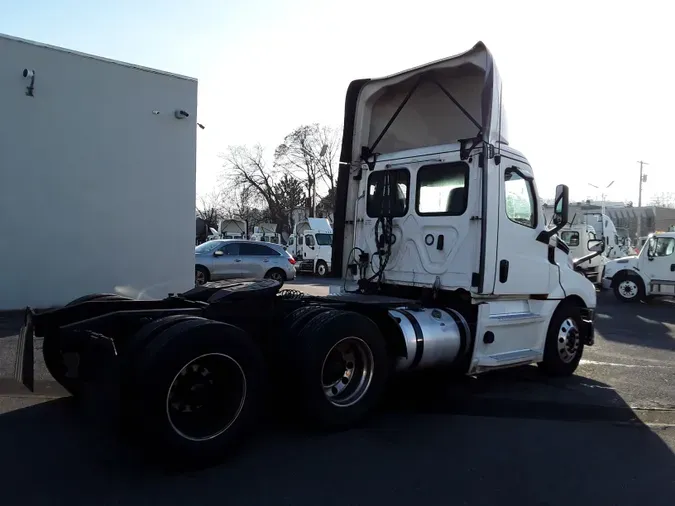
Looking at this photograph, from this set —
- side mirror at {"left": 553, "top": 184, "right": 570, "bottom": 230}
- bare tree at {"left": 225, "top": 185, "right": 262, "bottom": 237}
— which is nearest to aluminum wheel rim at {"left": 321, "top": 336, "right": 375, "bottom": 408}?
side mirror at {"left": 553, "top": 184, "right": 570, "bottom": 230}

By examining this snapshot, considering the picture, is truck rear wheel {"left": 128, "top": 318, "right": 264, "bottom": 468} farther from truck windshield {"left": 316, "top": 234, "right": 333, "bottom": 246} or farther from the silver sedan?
truck windshield {"left": 316, "top": 234, "right": 333, "bottom": 246}

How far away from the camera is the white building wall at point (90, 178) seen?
37.1 feet

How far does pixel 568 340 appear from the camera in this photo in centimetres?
705

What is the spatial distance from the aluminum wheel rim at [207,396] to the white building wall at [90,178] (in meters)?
8.96

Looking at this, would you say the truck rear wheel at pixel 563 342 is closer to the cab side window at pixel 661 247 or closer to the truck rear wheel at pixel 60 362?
the truck rear wheel at pixel 60 362

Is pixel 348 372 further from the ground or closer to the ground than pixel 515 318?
closer to the ground

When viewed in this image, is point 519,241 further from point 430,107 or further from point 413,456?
point 413,456

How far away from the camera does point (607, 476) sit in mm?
4160

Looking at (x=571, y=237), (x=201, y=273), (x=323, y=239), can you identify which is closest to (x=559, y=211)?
(x=201, y=273)

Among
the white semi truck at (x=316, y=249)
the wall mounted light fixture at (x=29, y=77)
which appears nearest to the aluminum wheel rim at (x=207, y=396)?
the wall mounted light fixture at (x=29, y=77)

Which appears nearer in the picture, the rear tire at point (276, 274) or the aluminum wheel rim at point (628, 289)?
the aluminum wheel rim at point (628, 289)

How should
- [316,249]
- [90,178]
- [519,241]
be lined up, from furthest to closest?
1. [316,249]
2. [90,178]
3. [519,241]

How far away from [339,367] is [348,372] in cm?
14

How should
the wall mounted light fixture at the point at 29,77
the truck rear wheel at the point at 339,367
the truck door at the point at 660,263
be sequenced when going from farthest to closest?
1. the truck door at the point at 660,263
2. the wall mounted light fixture at the point at 29,77
3. the truck rear wheel at the point at 339,367
